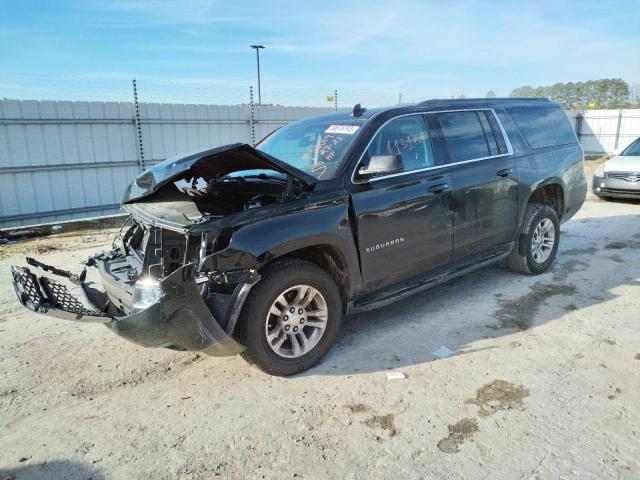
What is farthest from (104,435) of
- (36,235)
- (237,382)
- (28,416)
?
(36,235)

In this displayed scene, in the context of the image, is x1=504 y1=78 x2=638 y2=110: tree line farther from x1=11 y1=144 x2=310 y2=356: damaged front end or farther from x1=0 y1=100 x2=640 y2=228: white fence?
x1=11 y1=144 x2=310 y2=356: damaged front end

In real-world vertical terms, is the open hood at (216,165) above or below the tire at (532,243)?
above

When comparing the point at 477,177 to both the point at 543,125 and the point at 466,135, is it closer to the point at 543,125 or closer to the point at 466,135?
the point at 466,135

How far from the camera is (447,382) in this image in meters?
3.45

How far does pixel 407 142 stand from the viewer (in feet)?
14.0

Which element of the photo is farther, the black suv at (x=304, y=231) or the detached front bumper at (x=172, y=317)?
the black suv at (x=304, y=231)

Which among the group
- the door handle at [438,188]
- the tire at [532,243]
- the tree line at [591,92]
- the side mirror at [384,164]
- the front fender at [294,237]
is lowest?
the tire at [532,243]

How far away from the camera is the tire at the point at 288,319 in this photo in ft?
10.8

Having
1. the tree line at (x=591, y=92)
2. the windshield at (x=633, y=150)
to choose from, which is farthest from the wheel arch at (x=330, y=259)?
the tree line at (x=591, y=92)

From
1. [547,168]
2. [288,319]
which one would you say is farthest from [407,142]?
[547,168]

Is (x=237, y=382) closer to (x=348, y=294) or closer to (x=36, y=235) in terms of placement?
(x=348, y=294)

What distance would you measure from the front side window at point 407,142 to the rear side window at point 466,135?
0.83ft

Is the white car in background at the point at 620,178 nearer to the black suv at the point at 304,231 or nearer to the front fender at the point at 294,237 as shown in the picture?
the black suv at the point at 304,231

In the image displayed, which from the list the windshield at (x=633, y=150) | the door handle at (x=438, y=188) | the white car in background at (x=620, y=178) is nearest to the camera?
the door handle at (x=438, y=188)
